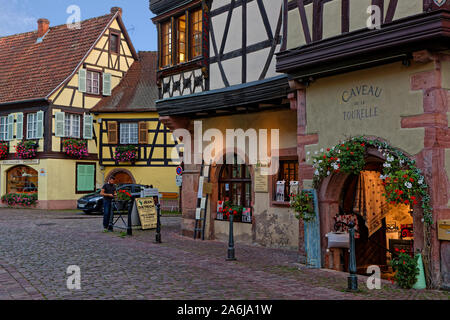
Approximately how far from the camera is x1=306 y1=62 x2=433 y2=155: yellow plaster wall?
24.7 feet

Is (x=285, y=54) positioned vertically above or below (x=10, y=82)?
below

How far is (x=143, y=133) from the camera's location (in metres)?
28.1

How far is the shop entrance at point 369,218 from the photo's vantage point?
31.8 ft

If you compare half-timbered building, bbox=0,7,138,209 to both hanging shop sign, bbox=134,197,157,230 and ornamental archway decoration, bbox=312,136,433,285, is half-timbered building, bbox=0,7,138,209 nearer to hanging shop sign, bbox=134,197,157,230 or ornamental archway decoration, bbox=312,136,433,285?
hanging shop sign, bbox=134,197,157,230

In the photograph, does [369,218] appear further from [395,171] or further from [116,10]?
[116,10]

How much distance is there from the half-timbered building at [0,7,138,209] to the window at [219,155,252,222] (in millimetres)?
15556

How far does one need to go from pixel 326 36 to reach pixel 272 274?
4.09 m

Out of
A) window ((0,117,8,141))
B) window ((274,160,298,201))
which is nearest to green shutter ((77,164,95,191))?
window ((0,117,8,141))

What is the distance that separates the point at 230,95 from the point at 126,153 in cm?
1711

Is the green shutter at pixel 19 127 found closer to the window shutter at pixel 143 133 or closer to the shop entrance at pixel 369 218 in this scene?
the window shutter at pixel 143 133
